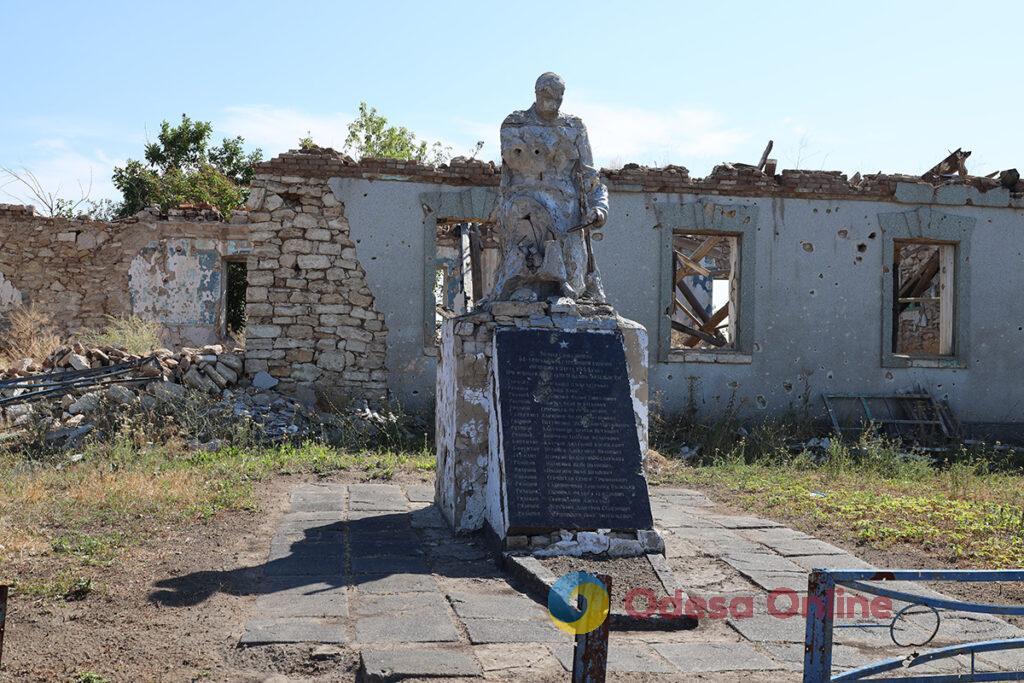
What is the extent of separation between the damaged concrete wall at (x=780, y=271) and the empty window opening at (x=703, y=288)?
26 cm

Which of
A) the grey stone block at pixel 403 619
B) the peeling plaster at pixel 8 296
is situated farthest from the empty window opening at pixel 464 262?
the peeling plaster at pixel 8 296

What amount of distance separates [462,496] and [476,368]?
85 cm

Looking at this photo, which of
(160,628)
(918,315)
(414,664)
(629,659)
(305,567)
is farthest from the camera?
(918,315)

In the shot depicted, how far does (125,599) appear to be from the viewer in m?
4.73

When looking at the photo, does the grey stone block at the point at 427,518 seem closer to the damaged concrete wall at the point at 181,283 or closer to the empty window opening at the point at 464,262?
the empty window opening at the point at 464,262

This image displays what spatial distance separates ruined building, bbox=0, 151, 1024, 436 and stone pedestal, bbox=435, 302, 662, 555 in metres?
5.32

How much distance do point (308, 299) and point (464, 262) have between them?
109 inches

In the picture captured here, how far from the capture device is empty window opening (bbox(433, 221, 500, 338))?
785 cm

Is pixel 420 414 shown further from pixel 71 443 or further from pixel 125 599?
pixel 125 599

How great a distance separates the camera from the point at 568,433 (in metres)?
5.67

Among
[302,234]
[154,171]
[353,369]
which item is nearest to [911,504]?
[353,369]

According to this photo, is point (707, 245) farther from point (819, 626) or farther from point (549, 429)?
point (819, 626)

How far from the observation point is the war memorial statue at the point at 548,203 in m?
6.45

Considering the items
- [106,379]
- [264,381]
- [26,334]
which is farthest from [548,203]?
[26,334]
